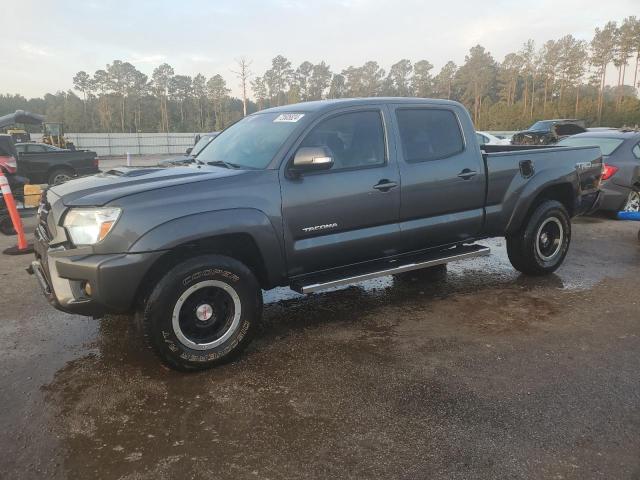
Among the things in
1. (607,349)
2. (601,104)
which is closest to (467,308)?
(607,349)

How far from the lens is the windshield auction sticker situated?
4.10 meters

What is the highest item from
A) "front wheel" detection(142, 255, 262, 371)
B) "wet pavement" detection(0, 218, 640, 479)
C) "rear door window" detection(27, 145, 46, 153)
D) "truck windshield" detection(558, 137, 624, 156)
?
"rear door window" detection(27, 145, 46, 153)

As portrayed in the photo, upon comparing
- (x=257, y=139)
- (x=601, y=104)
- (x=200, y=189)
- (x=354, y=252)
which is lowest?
(x=354, y=252)

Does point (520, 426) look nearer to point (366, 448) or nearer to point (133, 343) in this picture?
point (366, 448)

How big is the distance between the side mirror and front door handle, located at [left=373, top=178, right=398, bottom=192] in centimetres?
60

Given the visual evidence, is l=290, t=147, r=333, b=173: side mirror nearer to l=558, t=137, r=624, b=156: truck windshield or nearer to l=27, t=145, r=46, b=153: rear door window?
l=558, t=137, r=624, b=156: truck windshield

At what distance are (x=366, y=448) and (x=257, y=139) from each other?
2706 millimetres

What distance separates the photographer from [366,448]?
8.63ft

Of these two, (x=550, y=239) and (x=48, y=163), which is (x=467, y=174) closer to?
(x=550, y=239)

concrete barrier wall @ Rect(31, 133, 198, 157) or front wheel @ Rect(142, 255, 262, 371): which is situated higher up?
concrete barrier wall @ Rect(31, 133, 198, 157)

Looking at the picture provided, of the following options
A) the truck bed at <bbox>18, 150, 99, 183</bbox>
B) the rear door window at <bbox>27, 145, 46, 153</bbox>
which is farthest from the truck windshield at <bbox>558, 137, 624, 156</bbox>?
the rear door window at <bbox>27, 145, 46, 153</bbox>

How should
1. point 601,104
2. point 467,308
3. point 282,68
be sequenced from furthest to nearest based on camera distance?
1. point 282,68
2. point 601,104
3. point 467,308

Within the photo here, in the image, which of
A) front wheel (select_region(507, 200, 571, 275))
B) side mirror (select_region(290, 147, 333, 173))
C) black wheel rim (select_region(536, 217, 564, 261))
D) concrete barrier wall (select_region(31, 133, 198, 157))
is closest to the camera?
side mirror (select_region(290, 147, 333, 173))

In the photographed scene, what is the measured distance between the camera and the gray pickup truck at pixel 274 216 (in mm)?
3227
